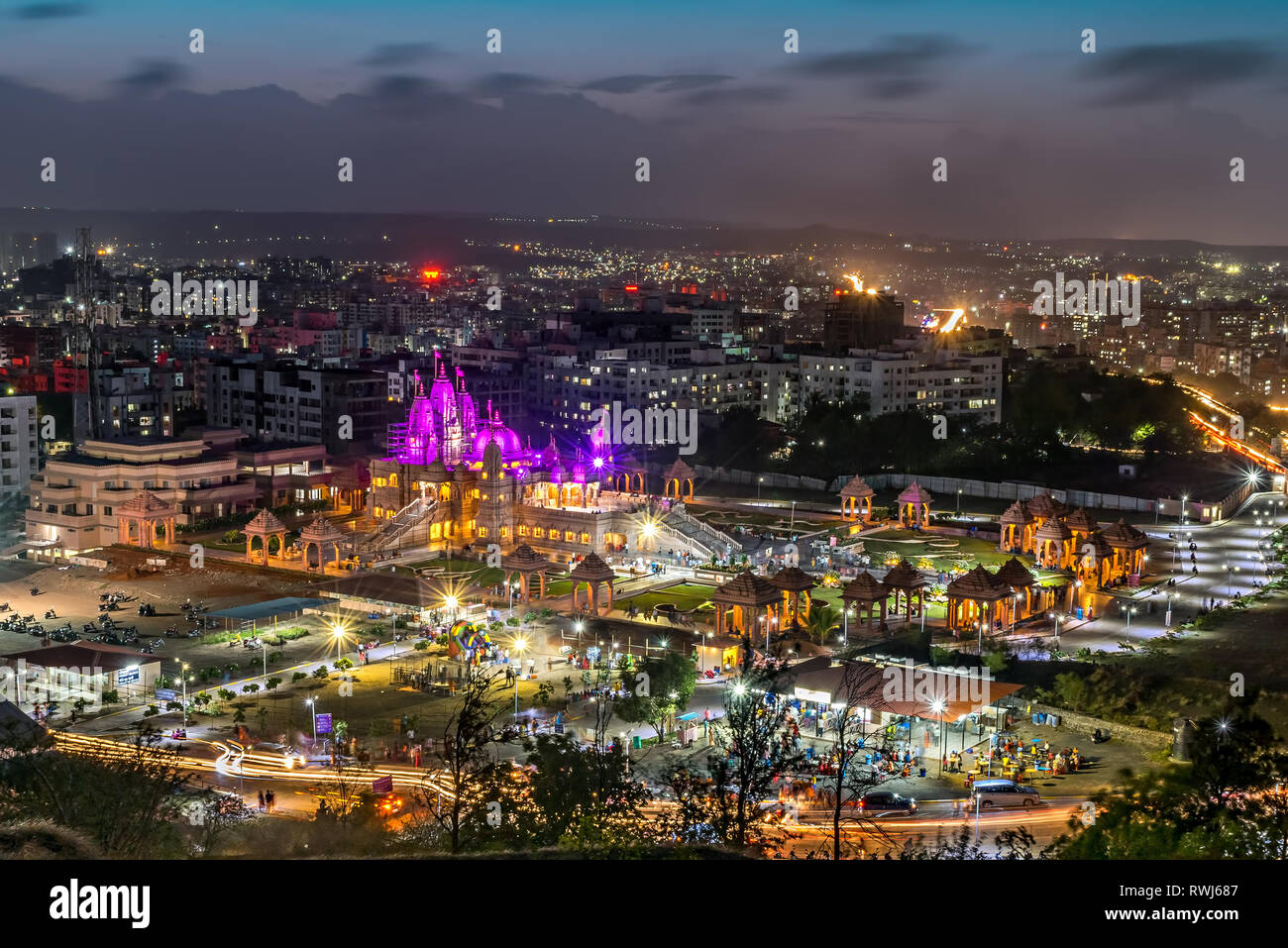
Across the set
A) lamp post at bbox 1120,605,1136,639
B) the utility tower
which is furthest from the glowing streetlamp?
the utility tower

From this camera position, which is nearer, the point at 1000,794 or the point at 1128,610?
the point at 1000,794

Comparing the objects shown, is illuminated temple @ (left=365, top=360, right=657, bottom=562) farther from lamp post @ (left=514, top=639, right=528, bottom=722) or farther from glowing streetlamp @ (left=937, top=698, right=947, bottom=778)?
glowing streetlamp @ (left=937, top=698, right=947, bottom=778)

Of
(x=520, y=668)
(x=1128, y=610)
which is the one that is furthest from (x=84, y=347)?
(x=1128, y=610)

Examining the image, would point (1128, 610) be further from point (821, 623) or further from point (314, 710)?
point (314, 710)

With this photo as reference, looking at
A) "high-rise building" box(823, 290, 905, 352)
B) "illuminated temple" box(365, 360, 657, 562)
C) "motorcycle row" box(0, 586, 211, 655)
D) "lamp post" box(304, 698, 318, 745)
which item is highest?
"high-rise building" box(823, 290, 905, 352)

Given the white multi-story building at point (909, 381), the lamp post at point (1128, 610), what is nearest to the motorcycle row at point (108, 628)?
the lamp post at point (1128, 610)
